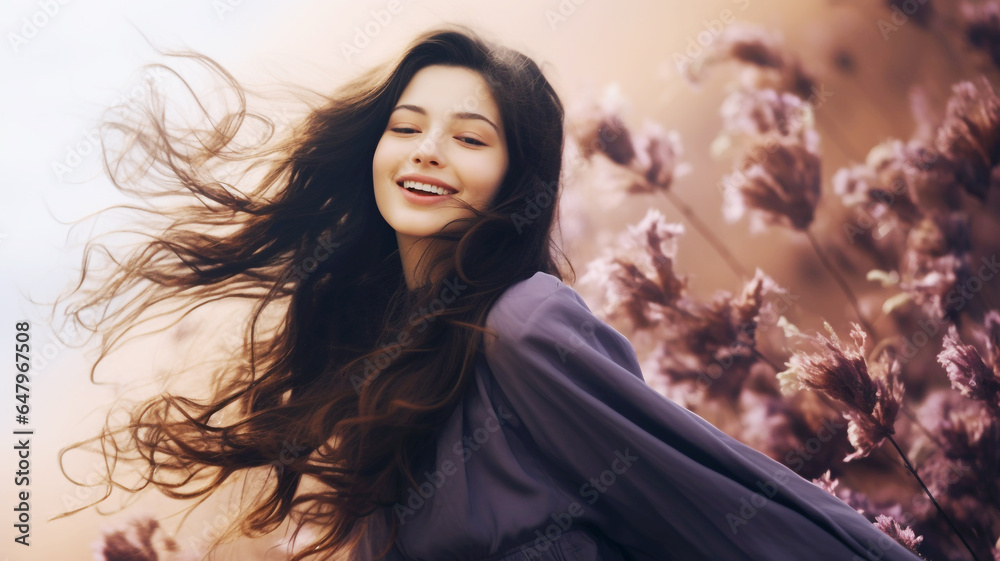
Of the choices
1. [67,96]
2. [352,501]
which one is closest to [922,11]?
[352,501]

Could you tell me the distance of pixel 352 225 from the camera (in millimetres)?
1457

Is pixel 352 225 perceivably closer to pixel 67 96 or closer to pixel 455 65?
pixel 455 65

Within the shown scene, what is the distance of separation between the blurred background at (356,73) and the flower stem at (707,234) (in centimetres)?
1

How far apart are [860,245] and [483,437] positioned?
82 cm

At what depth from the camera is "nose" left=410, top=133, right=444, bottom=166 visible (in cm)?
122

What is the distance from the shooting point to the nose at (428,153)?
122 centimetres

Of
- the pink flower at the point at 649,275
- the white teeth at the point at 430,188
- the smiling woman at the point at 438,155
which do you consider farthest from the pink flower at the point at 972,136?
the white teeth at the point at 430,188

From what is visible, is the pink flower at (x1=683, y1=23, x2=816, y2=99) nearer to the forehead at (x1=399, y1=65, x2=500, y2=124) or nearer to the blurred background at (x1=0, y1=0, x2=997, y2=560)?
the blurred background at (x1=0, y1=0, x2=997, y2=560)

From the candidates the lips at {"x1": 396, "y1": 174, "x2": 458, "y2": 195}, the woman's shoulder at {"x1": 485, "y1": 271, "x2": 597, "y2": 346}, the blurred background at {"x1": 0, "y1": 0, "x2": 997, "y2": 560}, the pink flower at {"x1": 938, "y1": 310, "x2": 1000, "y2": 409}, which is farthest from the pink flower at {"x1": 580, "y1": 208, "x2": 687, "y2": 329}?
the pink flower at {"x1": 938, "y1": 310, "x2": 1000, "y2": 409}

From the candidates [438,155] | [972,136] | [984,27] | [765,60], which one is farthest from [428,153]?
[984,27]

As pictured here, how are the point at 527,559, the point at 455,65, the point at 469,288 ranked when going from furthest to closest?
the point at 455,65, the point at 469,288, the point at 527,559

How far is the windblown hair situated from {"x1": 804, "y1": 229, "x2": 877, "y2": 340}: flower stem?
51cm

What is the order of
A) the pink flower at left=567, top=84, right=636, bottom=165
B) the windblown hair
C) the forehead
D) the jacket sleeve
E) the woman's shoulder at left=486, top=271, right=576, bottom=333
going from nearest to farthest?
the jacket sleeve, the woman's shoulder at left=486, top=271, right=576, bottom=333, the windblown hair, the forehead, the pink flower at left=567, top=84, right=636, bottom=165

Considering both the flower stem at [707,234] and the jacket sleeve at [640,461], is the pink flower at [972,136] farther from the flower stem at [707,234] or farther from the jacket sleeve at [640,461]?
the jacket sleeve at [640,461]
